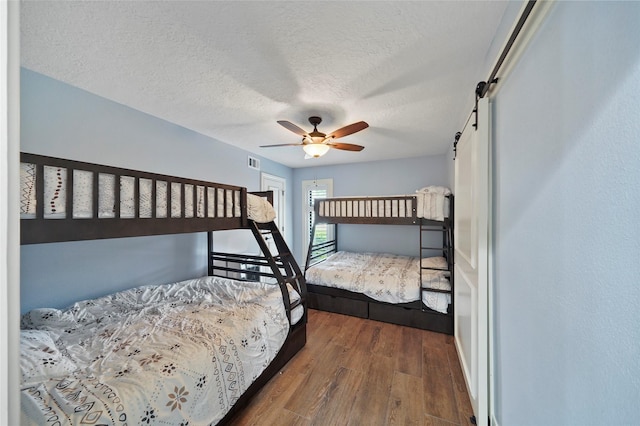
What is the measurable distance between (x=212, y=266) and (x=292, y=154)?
2118mm

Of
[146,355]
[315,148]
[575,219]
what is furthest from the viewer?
[315,148]

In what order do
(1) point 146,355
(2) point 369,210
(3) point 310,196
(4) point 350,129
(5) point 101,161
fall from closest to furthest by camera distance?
(1) point 146,355 → (5) point 101,161 → (4) point 350,129 → (2) point 369,210 → (3) point 310,196

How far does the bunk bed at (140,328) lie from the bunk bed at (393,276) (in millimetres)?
1033

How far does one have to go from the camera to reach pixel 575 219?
2.18ft

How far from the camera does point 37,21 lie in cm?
126

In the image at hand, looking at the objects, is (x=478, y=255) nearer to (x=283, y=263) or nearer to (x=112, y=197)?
(x=283, y=263)

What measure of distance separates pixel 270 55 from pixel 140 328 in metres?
2.08

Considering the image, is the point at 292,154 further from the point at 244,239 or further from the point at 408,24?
the point at 408,24

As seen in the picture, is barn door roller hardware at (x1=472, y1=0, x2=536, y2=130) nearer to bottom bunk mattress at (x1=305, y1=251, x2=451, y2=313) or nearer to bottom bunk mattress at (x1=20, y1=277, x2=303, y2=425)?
bottom bunk mattress at (x1=305, y1=251, x2=451, y2=313)

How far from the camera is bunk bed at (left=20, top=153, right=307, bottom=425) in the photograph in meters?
1.08

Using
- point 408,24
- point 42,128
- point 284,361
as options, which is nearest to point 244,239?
point 284,361

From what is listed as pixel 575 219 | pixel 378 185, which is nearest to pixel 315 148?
pixel 575 219

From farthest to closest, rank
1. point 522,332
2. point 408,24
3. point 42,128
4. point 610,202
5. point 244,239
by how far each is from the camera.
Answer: point 244,239
point 42,128
point 408,24
point 522,332
point 610,202

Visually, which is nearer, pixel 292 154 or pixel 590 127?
pixel 590 127
